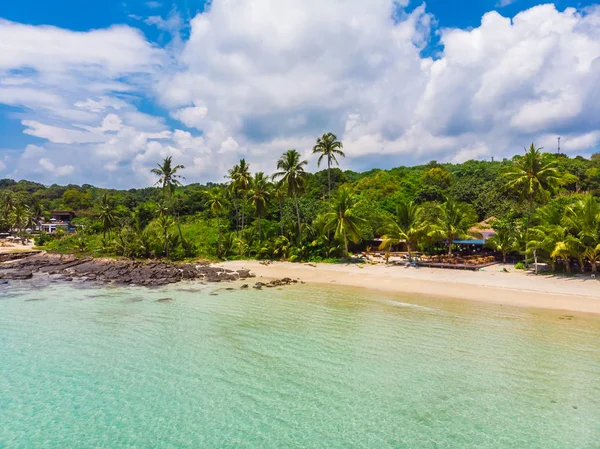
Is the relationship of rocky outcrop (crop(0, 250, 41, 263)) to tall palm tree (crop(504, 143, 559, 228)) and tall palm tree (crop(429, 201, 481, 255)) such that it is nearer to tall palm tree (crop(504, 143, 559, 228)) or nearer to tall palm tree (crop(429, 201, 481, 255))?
tall palm tree (crop(429, 201, 481, 255))

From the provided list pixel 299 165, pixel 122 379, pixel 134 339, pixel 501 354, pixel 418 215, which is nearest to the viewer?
pixel 122 379

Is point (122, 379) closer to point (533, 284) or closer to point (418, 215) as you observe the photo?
point (533, 284)

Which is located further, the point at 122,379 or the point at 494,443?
the point at 122,379

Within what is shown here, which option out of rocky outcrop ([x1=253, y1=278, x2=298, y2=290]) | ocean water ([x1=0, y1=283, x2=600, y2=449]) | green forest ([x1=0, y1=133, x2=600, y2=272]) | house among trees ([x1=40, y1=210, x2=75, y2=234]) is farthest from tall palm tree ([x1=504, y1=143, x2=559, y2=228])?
house among trees ([x1=40, y1=210, x2=75, y2=234])

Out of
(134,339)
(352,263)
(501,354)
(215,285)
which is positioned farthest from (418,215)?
(134,339)

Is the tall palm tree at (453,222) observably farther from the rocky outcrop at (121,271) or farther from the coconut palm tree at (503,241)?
the rocky outcrop at (121,271)

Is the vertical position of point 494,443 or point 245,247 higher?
point 245,247

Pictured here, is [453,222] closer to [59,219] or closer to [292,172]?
[292,172]
